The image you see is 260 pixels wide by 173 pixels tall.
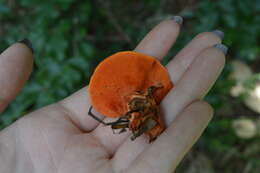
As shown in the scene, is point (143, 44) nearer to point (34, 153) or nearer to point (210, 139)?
point (34, 153)

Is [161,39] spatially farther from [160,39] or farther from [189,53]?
[189,53]

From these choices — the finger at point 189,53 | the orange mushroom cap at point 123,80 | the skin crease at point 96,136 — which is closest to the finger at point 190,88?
the skin crease at point 96,136

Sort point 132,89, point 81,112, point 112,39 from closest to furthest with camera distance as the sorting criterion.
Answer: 1. point 132,89
2. point 81,112
3. point 112,39

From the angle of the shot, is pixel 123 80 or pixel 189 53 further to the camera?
pixel 189 53

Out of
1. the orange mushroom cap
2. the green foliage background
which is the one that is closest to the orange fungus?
the orange mushroom cap

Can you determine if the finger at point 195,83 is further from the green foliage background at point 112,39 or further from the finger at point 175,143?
the green foliage background at point 112,39

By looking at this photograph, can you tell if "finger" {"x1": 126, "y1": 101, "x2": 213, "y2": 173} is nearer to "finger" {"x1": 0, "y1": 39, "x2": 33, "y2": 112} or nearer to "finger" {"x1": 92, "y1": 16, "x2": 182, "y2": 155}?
"finger" {"x1": 92, "y1": 16, "x2": 182, "y2": 155}

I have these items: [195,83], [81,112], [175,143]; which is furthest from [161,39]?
[175,143]

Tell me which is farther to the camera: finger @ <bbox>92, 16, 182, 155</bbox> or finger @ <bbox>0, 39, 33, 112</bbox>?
finger @ <bbox>92, 16, 182, 155</bbox>
